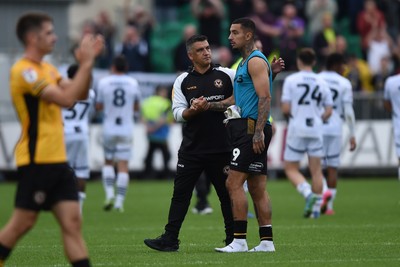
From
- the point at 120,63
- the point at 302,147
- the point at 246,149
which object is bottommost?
the point at 302,147

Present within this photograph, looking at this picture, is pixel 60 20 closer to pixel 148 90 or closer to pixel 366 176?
pixel 148 90

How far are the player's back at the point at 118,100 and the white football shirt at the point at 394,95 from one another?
4642mm

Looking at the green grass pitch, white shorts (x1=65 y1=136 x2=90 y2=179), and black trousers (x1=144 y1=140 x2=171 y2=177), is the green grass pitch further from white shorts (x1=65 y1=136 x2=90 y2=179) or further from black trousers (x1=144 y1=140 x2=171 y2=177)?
black trousers (x1=144 y1=140 x2=171 y2=177)

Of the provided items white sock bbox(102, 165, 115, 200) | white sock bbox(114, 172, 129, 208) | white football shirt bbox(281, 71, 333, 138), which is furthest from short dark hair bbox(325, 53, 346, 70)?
white sock bbox(102, 165, 115, 200)

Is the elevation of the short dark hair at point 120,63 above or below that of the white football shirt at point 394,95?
above

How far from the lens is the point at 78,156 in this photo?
1830cm

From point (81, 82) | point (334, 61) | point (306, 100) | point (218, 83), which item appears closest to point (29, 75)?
point (81, 82)

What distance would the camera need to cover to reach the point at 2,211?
65.3 ft

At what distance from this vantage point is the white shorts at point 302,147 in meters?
18.3

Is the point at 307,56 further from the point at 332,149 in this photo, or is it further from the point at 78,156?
the point at 78,156

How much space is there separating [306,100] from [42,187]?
371 inches

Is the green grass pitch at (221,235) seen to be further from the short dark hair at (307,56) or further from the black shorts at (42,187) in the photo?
the short dark hair at (307,56)

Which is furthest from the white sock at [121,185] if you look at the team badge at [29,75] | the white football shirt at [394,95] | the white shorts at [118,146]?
the team badge at [29,75]

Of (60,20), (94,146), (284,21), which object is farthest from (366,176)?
(60,20)
